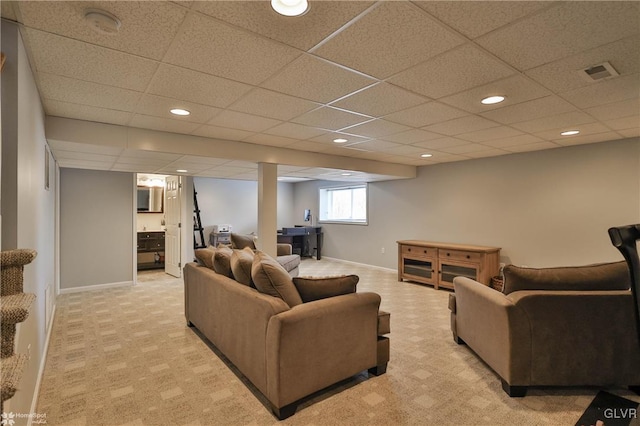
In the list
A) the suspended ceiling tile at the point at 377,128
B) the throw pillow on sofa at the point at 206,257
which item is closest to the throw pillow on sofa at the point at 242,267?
the throw pillow on sofa at the point at 206,257

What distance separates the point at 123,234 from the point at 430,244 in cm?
523

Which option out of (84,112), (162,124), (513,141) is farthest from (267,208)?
(513,141)

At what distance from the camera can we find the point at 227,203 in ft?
27.6

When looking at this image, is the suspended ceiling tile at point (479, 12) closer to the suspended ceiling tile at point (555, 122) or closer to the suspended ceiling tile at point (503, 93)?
the suspended ceiling tile at point (503, 93)

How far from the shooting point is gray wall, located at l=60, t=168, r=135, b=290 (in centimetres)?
505

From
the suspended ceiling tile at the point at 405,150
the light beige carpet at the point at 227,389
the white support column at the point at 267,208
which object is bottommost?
the light beige carpet at the point at 227,389

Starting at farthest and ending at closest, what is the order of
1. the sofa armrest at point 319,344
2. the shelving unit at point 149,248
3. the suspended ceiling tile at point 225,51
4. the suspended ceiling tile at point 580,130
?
the shelving unit at point 149,248
the suspended ceiling tile at point 580,130
the sofa armrest at point 319,344
the suspended ceiling tile at point 225,51

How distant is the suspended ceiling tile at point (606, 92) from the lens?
223 cm

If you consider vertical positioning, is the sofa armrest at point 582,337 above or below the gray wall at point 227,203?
below

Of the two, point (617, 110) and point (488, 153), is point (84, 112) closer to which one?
point (617, 110)

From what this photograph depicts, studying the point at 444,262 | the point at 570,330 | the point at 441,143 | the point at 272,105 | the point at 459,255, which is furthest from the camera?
the point at 444,262

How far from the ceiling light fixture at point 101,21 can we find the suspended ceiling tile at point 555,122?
136 inches

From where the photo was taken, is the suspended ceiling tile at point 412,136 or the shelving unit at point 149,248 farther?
the shelving unit at point 149,248

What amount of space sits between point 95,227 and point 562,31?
20.4 feet
